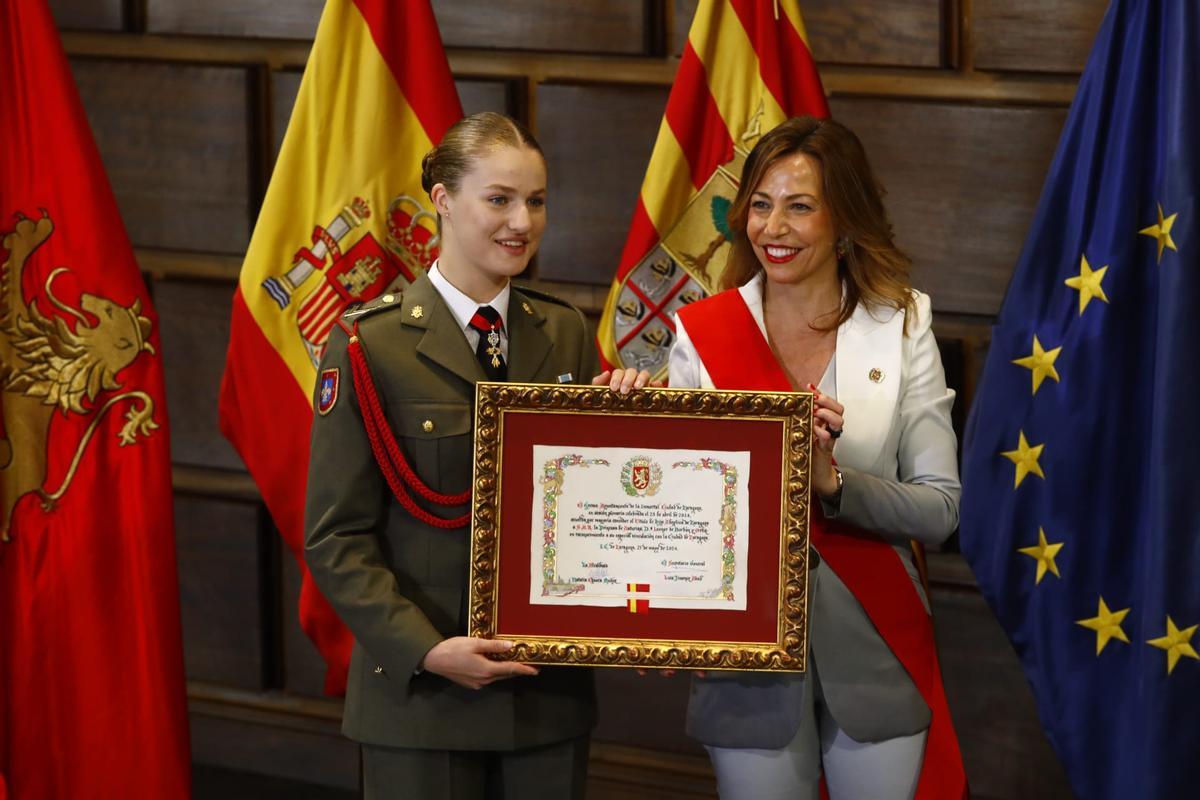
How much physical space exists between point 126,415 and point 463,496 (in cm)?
100

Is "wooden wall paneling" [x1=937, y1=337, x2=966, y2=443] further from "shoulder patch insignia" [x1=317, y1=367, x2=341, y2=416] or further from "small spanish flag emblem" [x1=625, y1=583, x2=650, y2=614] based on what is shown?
"shoulder patch insignia" [x1=317, y1=367, x2=341, y2=416]

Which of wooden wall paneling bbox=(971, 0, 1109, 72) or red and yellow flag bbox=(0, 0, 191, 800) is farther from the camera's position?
wooden wall paneling bbox=(971, 0, 1109, 72)

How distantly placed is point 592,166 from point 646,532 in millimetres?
1537

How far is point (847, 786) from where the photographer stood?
1.79 m

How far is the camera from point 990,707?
2.92 m

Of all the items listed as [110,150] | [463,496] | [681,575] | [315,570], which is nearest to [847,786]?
[681,575]

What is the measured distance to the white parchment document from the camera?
169cm

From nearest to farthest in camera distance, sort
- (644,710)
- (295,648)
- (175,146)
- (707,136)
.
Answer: (707,136), (644,710), (175,146), (295,648)

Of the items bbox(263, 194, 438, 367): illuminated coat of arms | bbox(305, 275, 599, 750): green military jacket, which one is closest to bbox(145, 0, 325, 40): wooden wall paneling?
bbox(263, 194, 438, 367): illuminated coat of arms

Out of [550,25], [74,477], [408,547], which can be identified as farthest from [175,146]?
[408,547]

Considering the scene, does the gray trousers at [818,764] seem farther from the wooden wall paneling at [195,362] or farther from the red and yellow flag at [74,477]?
the wooden wall paneling at [195,362]

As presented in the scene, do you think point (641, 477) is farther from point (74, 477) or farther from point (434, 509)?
point (74, 477)

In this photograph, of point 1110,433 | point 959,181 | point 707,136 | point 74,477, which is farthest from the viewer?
point 959,181

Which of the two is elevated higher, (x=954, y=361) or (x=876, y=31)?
(x=876, y=31)
